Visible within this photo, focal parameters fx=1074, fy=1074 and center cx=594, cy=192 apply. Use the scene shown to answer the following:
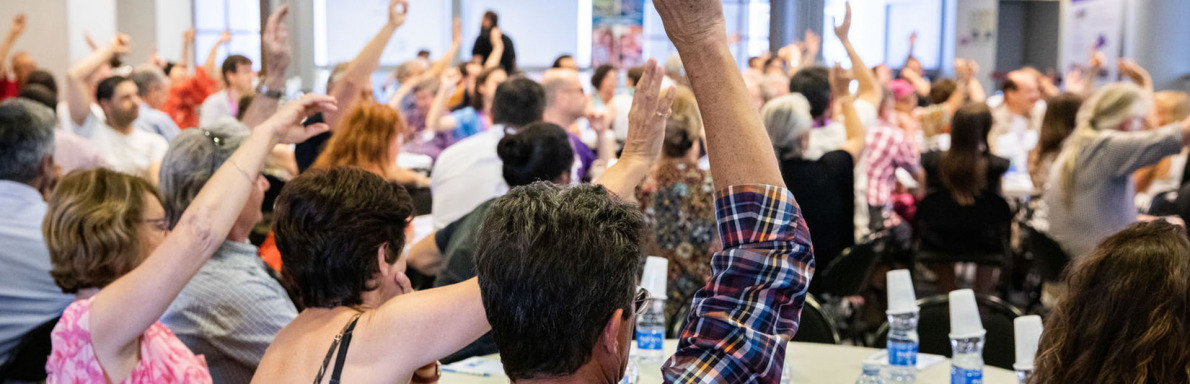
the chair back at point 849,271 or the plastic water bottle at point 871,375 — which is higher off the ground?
the plastic water bottle at point 871,375

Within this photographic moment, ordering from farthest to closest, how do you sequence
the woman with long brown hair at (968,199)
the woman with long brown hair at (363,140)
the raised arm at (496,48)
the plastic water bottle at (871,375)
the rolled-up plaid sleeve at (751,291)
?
the raised arm at (496,48) < the woman with long brown hair at (968,199) < the woman with long brown hair at (363,140) < the plastic water bottle at (871,375) < the rolled-up plaid sleeve at (751,291)

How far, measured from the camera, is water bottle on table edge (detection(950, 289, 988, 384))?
2385mm

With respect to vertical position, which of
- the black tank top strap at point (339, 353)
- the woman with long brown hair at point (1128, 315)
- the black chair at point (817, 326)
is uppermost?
the woman with long brown hair at point (1128, 315)

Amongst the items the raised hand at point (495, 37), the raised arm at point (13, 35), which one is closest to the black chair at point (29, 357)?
the raised arm at point (13, 35)

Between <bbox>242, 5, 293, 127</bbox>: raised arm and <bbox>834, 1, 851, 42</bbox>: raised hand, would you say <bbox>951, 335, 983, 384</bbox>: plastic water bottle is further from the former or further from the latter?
<bbox>834, 1, 851, 42</bbox>: raised hand

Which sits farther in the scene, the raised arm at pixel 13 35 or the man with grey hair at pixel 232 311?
the raised arm at pixel 13 35

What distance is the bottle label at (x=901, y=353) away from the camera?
261 centimetres

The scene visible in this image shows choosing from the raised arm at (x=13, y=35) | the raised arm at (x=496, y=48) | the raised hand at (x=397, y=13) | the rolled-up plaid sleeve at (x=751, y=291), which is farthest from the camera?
the raised arm at (x=496, y=48)

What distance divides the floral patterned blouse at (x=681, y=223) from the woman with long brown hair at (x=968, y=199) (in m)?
1.84

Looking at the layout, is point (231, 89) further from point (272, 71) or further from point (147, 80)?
point (272, 71)

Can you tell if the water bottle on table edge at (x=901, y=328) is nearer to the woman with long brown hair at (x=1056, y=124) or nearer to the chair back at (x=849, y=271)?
the chair back at (x=849, y=271)

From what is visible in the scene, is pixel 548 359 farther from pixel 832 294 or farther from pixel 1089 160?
pixel 1089 160

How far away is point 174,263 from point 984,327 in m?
2.19

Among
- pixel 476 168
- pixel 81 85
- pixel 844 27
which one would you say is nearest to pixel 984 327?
pixel 844 27
